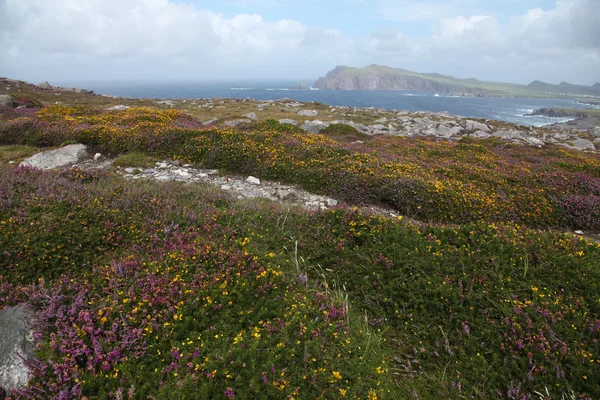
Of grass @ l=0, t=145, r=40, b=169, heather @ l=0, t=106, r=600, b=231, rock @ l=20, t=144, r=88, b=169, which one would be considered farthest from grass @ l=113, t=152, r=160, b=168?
grass @ l=0, t=145, r=40, b=169

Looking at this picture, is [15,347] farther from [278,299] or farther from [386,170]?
Result: [386,170]

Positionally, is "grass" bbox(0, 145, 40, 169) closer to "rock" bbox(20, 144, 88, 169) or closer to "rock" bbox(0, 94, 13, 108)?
"rock" bbox(20, 144, 88, 169)

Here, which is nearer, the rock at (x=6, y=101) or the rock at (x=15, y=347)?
the rock at (x=15, y=347)

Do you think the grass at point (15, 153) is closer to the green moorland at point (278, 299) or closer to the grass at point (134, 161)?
the grass at point (134, 161)

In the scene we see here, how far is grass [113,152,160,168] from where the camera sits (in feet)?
48.5

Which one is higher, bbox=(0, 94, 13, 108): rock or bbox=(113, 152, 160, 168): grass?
bbox=(0, 94, 13, 108): rock

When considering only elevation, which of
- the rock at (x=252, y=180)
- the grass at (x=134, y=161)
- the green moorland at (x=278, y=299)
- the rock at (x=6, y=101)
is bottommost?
the green moorland at (x=278, y=299)

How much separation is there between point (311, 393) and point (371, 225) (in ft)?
15.0

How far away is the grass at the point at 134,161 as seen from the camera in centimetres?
1479

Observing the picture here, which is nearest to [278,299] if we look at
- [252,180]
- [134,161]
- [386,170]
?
[252,180]

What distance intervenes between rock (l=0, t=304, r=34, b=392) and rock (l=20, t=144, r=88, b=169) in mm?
13144

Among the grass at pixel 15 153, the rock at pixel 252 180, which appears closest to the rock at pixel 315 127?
the rock at pixel 252 180

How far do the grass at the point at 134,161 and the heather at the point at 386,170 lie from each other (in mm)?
727

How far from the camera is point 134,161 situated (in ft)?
49.1
